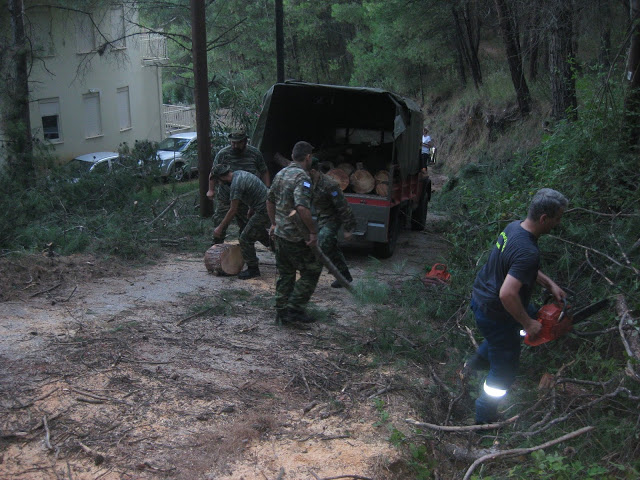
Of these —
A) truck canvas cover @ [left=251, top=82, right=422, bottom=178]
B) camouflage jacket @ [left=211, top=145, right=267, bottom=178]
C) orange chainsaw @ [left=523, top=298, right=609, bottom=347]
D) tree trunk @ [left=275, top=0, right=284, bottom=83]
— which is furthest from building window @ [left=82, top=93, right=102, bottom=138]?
orange chainsaw @ [left=523, top=298, right=609, bottom=347]

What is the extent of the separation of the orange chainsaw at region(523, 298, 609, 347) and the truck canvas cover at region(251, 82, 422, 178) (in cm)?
546

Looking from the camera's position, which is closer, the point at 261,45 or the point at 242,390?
the point at 242,390

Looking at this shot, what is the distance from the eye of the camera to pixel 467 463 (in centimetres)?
418

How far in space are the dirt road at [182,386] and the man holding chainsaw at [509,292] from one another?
2.51ft

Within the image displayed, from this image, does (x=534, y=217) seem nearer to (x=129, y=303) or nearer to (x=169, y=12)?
(x=129, y=303)

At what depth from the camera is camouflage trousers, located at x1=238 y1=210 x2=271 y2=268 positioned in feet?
26.2

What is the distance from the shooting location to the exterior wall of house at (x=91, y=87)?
2123cm

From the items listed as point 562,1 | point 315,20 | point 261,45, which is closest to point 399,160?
point 562,1

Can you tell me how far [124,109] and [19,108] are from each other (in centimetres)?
1372

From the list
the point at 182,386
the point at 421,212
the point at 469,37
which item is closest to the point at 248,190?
the point at 182,386

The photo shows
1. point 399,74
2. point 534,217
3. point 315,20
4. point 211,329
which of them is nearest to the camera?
point 534,217

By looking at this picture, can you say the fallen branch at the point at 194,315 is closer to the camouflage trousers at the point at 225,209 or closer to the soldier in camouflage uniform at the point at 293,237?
the soldier in camouflage uniform at the point at 293,237

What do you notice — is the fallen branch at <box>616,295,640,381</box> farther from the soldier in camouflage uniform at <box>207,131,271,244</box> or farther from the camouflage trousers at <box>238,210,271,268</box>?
the soldier in camouflage uniform at <box>207,131,271,244</box>

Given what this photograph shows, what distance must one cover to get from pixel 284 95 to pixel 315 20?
67.3 feet
